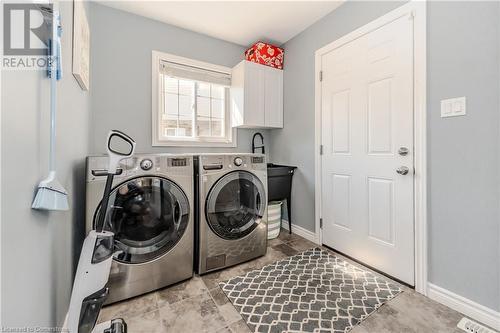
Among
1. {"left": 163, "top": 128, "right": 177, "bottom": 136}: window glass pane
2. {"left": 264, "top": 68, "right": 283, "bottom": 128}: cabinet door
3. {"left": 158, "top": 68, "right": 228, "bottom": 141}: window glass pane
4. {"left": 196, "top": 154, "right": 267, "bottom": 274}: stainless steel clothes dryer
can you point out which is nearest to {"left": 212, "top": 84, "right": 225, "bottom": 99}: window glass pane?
{"left": 158, "top": 68, "right": 228, "bottom": 141}: window glass pane

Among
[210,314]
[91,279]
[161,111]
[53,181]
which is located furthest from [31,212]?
[161,111]

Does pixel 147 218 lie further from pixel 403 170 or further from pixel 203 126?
pixel 403 170

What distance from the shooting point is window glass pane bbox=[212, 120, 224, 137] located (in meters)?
2.86

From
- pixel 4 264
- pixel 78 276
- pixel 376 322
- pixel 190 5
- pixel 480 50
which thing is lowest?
pixel 376 322

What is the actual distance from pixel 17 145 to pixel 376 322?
1845 mm

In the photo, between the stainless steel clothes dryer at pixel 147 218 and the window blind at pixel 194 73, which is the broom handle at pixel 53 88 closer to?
the stainless steel clothes dryer at pixel 147 218

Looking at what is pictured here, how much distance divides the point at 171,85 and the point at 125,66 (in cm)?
50

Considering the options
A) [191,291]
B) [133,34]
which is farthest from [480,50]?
[133,34]

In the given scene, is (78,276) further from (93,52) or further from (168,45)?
(168,45)

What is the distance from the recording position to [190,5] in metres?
2.13

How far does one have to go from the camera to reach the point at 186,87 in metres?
2.69

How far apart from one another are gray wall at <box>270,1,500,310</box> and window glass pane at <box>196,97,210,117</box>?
2.08 metres

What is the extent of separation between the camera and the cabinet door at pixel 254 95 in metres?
2.60

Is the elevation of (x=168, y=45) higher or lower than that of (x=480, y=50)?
higher
